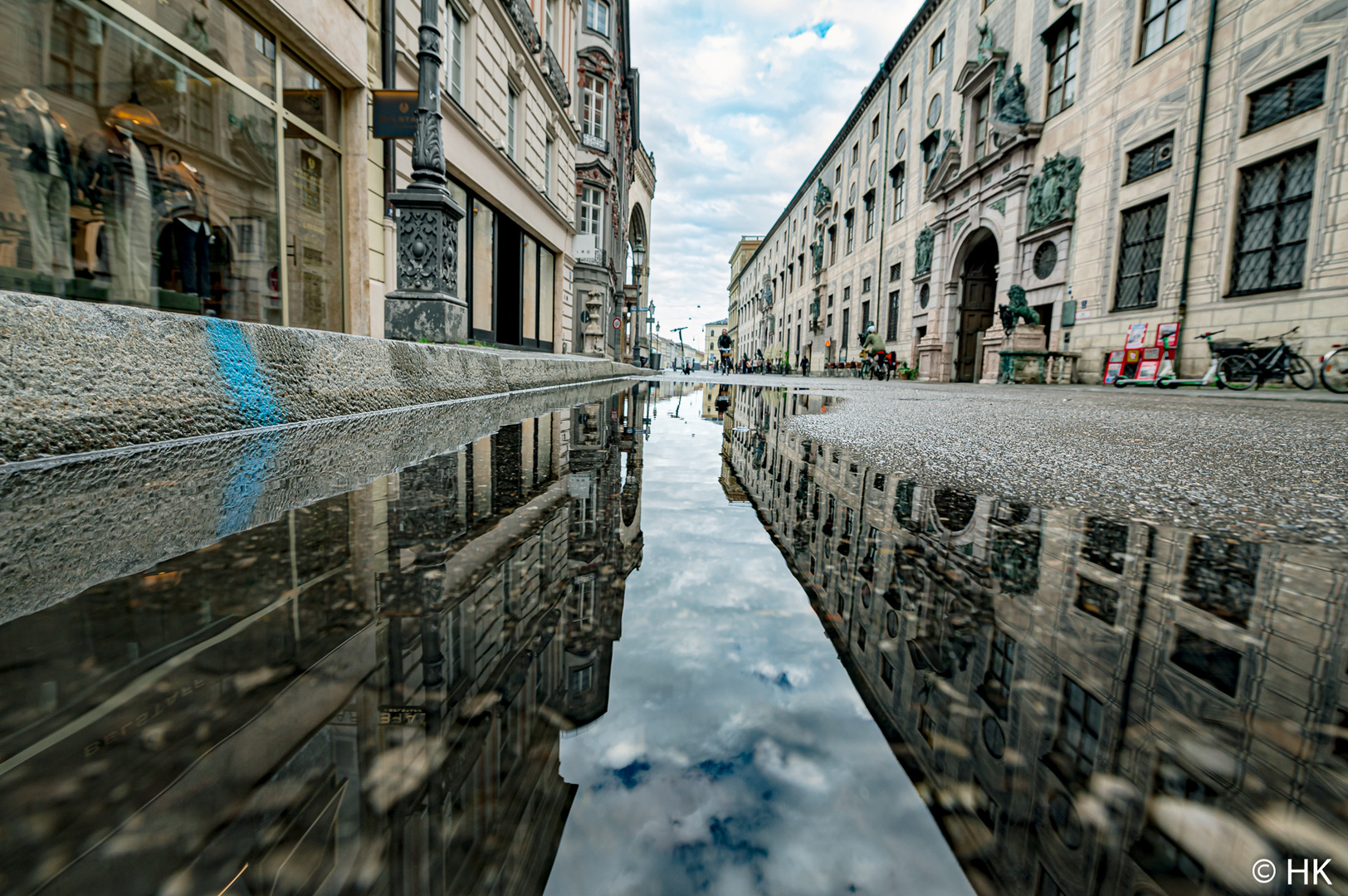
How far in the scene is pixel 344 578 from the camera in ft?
3.46

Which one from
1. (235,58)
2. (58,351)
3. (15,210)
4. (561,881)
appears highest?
(235,58)

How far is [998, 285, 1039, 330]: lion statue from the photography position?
50.2 ft

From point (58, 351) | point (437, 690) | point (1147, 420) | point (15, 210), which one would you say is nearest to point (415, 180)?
point (15, 210)

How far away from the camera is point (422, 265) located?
209 inches

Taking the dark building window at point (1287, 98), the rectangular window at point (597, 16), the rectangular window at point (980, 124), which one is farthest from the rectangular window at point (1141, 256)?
the rectangular window at point (597, 16)

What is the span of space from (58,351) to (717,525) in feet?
6.50

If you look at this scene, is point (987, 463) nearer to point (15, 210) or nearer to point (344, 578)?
point (344, 578)

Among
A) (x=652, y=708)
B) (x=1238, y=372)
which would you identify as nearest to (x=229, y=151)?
(x=652, y=708)

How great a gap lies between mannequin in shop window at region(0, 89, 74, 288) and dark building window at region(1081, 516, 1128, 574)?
5382mm

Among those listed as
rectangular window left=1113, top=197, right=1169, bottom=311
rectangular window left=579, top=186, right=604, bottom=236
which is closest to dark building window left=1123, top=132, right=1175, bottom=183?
rectangular window left=1113, top=197, right=1169, bottom=311

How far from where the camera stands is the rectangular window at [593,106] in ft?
67.7

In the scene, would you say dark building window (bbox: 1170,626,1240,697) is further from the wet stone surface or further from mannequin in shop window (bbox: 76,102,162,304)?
mannequin in shop window (bbox: 76,102,162,304)

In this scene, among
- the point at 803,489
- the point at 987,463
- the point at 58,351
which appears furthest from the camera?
the point at 987,463
